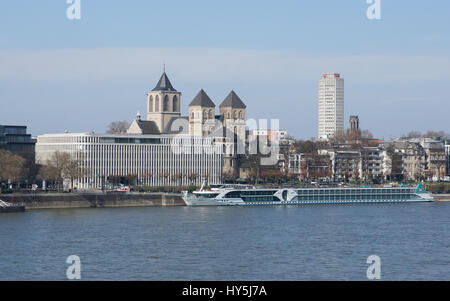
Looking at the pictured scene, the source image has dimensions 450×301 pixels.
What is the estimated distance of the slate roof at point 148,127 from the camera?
5148 inches

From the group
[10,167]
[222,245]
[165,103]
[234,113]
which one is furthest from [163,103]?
[222,245]

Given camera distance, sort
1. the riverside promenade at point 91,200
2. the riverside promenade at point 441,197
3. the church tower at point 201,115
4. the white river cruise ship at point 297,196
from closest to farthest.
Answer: the riverside promenade at point 91,200
the white river cruise ship at point 297,196
the riverside promenade at point 441,197
the church tower at point 201,115

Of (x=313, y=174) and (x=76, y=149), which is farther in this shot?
(x=313, y=174)

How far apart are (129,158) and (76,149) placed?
7441 millimetres

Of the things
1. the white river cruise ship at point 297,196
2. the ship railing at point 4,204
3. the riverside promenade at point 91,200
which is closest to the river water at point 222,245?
the ship railing at point 4,204

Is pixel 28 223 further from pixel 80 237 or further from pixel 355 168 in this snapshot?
pixel 355 168

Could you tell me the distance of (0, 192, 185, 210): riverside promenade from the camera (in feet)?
268

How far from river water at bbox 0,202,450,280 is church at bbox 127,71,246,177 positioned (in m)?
53.7

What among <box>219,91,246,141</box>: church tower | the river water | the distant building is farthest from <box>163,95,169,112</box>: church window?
the river water

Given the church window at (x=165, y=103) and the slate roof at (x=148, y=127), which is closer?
the slate roof at (x=148, y=127)

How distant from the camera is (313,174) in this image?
135m

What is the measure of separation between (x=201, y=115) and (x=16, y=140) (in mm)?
29802

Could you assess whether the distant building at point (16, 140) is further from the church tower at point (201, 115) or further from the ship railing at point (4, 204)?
the ship railing at point (4, 204)
